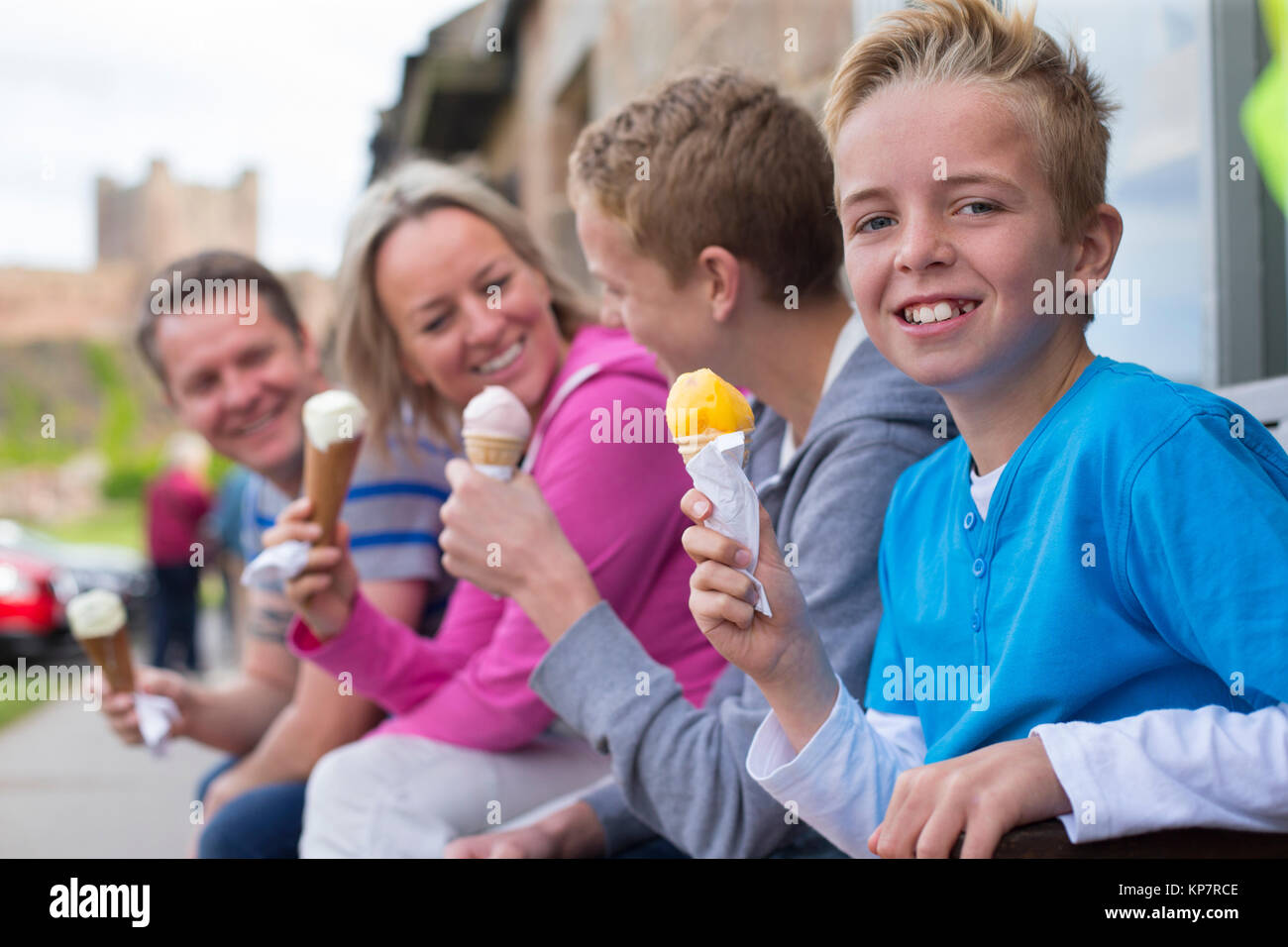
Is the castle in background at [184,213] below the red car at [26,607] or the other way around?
the other way around

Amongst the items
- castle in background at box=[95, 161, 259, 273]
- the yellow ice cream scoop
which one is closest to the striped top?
the yellow ice cream scoop

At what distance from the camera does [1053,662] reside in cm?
92

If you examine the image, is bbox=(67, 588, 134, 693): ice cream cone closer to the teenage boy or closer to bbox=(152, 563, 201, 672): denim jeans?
the teenage boy

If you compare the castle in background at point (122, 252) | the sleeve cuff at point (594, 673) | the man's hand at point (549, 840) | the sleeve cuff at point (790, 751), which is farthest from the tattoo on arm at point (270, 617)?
the castle in background at point (122, 252)

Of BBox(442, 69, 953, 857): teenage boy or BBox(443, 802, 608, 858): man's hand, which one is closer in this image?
BBox(442, 69, 953, 857): teenage boy

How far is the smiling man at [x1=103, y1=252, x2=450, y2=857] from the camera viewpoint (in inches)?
79.4

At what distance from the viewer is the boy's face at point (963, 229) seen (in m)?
0.96

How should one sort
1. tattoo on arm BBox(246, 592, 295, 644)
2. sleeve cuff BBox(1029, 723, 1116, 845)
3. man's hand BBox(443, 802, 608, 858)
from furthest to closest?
tattoo on arm BBox(246, 592, 295, 644) < man's hand BBox(443, 802, 608, 858) < sleeve cuff BBox(1029, 723, 1116, 845)

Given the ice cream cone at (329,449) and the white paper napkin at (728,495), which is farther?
the ice cream cone at (329,449)

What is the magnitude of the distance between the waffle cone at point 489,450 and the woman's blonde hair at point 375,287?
1.78ft

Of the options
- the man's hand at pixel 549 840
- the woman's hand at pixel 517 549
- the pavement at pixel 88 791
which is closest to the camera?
the woman's hand at pixel 517 549

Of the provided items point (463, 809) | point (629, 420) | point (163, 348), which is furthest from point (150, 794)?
point (629, 420)

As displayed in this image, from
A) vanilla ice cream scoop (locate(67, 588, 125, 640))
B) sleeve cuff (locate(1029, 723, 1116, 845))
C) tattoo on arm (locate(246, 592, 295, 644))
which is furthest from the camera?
tattoo on arm (locate(246, 592, 295, 644))

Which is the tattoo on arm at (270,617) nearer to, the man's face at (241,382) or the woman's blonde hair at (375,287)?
the man's face at (241,382)
